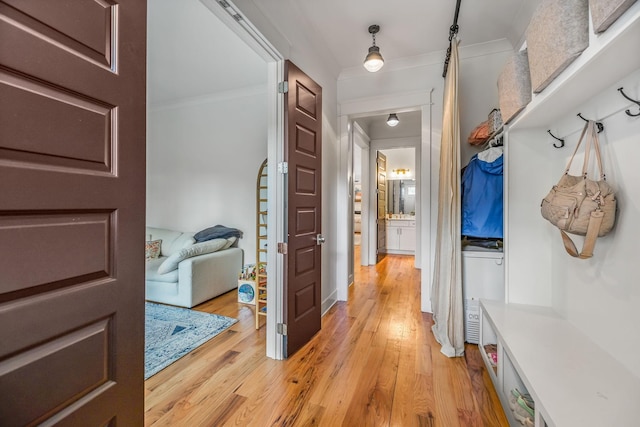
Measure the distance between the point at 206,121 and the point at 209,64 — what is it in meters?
1.16

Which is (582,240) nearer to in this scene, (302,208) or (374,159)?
(302,208)

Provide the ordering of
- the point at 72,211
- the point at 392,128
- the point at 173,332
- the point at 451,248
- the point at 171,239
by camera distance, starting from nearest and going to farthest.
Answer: the point at 72,211 → the point at 451,248 → the point at 173,332 → the point at 171,239 → the point at 392,128

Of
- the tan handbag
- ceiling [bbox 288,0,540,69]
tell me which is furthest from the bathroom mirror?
the tan handbag

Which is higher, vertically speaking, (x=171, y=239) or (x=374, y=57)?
(x=374, y=57)

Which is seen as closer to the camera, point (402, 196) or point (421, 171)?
point (421, 171)

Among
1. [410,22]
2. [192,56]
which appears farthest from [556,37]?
[192,56]

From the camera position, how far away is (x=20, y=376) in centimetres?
64

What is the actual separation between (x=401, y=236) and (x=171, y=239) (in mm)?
4814

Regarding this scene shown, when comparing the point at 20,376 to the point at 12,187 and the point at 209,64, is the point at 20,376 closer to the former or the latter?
the point at 12,187

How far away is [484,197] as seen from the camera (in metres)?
2.27

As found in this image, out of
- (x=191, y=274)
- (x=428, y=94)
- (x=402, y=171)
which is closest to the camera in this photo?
(x=428, y=94)

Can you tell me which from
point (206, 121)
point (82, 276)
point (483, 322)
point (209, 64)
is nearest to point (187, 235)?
point (206, 121)

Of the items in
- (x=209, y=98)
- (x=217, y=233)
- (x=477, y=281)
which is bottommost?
(x=477, y=281)

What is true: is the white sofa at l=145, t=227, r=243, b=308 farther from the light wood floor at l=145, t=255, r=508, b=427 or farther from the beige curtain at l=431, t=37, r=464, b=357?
the beige curtain at l=431, t=37, r=464, b=357
